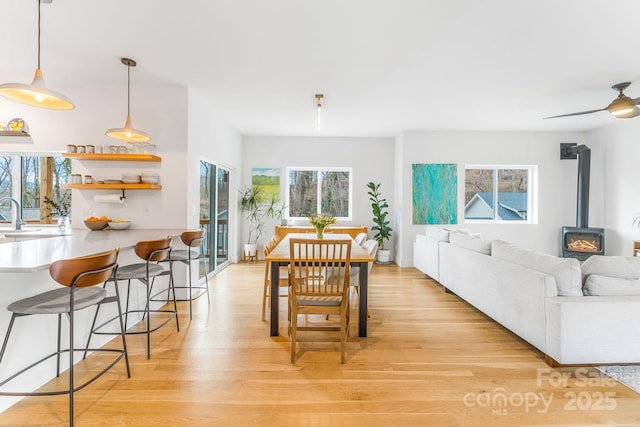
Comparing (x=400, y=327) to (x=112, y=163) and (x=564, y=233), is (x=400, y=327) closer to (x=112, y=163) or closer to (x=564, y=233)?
(x=112, y=163)

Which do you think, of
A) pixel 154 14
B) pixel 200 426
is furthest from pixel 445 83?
pixel 200 426

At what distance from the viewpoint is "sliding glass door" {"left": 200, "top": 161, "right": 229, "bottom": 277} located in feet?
15.8

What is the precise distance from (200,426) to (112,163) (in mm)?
3414

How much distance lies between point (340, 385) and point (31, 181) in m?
4.83

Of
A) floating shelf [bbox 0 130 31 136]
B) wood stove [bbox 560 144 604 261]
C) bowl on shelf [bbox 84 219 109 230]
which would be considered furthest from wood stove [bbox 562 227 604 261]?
floating shelf [bbox 0 130 31 136]

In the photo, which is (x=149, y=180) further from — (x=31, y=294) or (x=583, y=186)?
(x=583, y=186)

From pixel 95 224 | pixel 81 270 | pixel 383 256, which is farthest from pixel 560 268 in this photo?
pixel 95 224

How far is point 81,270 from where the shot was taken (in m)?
1.71

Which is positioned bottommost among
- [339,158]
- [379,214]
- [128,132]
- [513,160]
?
[379,214]

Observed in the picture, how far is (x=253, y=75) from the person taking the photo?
3566 millimetres

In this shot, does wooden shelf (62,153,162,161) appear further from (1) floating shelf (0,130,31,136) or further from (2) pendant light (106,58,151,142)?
(1) floating shelf (0,130,31,136)

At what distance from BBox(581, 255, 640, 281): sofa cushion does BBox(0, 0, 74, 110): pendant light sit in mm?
4212

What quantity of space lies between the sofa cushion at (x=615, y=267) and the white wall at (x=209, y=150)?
4206 mm

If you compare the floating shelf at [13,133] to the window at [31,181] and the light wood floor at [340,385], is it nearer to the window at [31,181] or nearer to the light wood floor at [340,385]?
the window at [31,181]
